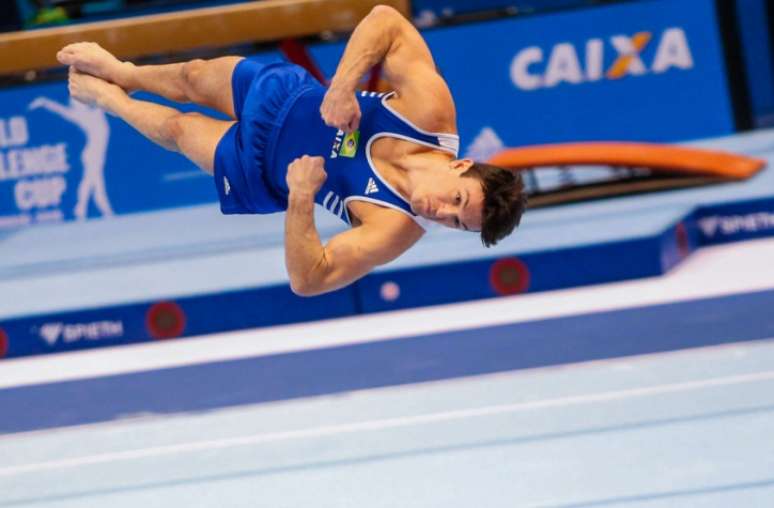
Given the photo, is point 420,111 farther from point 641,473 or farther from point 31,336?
point 31,336

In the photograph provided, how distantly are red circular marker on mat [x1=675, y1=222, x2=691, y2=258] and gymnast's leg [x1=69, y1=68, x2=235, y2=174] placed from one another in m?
3.26

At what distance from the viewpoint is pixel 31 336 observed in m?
6.55

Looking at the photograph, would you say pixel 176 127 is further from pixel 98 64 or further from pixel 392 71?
pixel 392 71

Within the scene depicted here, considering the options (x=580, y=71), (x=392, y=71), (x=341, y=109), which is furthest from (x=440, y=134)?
(x=580, y=71)

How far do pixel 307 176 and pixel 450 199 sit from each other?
0.41m

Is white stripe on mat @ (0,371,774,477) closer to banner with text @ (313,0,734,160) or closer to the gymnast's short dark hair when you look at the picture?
the gymnast's short dark hair

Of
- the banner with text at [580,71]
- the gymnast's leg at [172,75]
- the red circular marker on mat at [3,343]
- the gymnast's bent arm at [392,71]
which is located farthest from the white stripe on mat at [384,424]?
the banner with text at [580,71]

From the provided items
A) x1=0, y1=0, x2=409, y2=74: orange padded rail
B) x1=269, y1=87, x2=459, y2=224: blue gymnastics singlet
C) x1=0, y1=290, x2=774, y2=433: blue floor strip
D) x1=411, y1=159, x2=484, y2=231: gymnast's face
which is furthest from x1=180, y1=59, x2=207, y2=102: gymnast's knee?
x1=0, y1=0, x2=409, y2=74: orange padded rail

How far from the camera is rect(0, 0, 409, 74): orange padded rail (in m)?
5.91

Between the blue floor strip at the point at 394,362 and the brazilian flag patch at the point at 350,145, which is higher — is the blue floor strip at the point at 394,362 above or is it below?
below

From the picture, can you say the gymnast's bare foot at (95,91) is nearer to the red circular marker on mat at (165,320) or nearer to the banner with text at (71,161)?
the red circular marker on mat at (165,320)

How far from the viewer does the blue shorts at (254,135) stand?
401cm

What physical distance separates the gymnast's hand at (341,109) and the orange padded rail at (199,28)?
2333 mm

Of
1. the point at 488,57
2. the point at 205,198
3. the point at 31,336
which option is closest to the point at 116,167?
the point at 205,198
